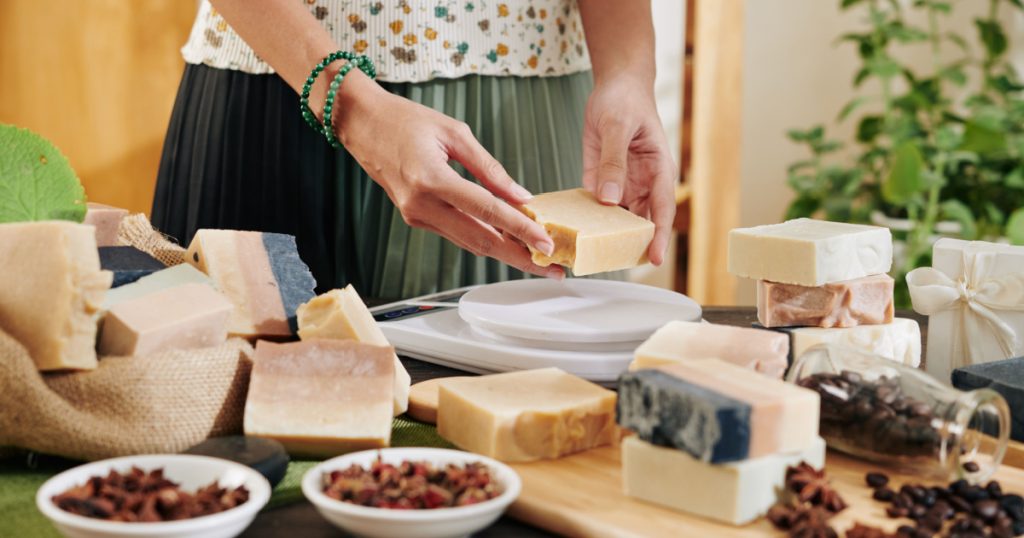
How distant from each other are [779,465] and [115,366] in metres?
Result: 0.53

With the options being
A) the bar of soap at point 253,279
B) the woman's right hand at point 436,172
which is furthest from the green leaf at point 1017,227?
the bar of soap at point 253,279

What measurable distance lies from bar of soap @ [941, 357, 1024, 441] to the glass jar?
0.07 metres

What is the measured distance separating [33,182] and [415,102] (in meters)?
0.69

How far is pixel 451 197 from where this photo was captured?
139 centimetres

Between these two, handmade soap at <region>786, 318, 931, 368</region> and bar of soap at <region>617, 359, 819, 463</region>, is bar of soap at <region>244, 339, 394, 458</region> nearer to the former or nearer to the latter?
bar of soap at <region>617, 359, 819, 463</region>

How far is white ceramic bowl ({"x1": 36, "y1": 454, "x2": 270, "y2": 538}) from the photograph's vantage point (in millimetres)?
716

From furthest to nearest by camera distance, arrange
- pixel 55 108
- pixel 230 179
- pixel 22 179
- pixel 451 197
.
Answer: pixel 55 108
pixel 230 179
pixel 451 197
pixel 22 179

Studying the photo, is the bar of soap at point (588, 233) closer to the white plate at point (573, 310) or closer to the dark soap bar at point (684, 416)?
the white plate at point (573, 310)

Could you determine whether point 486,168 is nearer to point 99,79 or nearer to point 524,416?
point 524,416

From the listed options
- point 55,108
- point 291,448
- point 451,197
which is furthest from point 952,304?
point 55,108

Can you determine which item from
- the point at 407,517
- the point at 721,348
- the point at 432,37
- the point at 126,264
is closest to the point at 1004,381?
the point at 721,348

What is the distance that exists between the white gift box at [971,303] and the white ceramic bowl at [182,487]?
757 mm

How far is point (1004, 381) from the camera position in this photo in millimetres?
1034

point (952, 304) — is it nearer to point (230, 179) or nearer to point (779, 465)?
point (779, 465)
